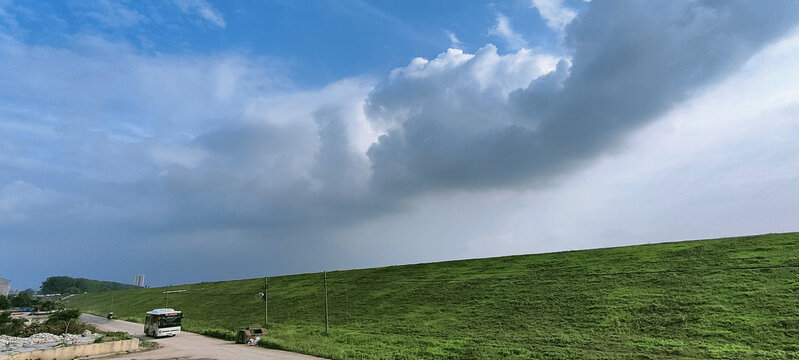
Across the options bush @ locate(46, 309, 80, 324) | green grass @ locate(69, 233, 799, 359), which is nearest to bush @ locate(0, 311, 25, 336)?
bush @ locate(46, 309, 80, 324)

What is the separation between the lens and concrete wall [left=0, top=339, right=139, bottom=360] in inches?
1016

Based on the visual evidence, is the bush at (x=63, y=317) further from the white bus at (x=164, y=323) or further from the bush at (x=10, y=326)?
the white bus at (x=164, y=323)

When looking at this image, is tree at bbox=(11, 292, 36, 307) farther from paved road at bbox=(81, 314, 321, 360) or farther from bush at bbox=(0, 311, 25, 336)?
paved road at bbox=(81, 314, 321, 360)

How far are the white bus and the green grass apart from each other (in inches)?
241

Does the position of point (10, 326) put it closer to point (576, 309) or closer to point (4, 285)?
point (576, 309)

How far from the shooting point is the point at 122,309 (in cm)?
9444

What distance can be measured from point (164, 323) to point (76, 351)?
38.7 feet

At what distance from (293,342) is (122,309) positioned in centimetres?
8728

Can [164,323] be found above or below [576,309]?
above

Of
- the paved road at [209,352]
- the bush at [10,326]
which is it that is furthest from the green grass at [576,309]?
the bush at [10,326]

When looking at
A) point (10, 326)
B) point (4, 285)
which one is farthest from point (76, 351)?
point (4, 285)

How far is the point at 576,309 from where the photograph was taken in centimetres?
3334

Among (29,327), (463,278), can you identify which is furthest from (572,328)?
(29,327)

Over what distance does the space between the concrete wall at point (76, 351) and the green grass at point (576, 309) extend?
897 centimetres
